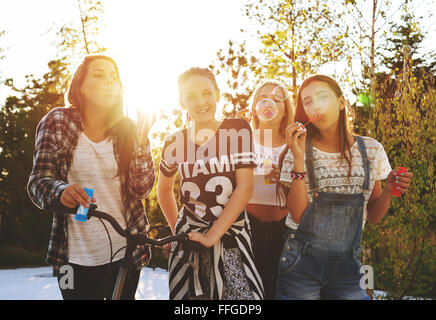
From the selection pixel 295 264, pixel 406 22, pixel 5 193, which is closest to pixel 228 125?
pixel 295 264

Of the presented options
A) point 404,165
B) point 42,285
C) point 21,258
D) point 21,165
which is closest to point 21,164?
point 21,165

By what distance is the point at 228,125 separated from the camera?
273 cm

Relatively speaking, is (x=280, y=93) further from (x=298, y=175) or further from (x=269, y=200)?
(x=298, y=175)

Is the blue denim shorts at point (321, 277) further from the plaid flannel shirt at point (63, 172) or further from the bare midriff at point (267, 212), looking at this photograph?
the plaid flannel shirt at point (63, 172)

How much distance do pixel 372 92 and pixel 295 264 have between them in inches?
231

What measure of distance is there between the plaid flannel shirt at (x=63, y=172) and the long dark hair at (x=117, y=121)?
0.03m

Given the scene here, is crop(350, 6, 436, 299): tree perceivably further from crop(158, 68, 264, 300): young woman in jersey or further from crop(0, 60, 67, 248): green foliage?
crop(0, 60, 67, 248): green foliage

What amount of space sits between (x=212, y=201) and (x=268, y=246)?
71 centimetres

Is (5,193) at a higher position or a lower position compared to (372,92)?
lower

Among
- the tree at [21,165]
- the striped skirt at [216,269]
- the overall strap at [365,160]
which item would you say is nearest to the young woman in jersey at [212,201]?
the striped skirt at [216,269]

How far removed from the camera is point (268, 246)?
310cm

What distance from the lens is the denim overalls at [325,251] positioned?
270 cm

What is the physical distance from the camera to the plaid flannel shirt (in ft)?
8.12

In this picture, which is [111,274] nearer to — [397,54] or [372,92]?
[372,92]
